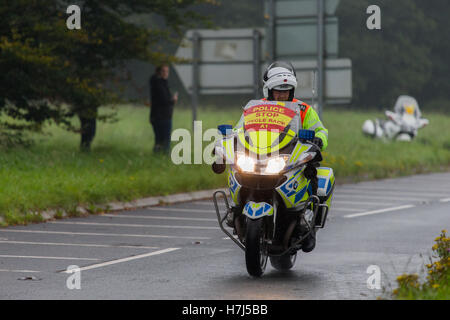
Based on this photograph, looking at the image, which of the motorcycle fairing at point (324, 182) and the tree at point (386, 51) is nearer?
the motorcycle fairing at point (324, 182)

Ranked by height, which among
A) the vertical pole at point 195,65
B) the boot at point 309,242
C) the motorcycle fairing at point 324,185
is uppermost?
the vertical pole at point 195,65

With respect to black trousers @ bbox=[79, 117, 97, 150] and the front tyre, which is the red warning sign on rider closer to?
the front tyre

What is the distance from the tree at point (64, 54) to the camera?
2009cm

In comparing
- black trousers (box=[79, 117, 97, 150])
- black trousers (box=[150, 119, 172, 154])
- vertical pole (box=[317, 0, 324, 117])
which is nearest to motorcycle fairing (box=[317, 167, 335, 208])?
vertical pole (box=[317, 0, 324, 117])

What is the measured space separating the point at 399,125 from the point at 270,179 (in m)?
29.1

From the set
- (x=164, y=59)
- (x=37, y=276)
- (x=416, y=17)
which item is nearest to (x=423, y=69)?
(x=416, y=17)

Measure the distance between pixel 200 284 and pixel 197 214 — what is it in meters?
6.72

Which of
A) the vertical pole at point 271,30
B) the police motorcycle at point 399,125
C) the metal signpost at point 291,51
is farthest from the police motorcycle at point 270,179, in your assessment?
the police motorcycle at point 399,125

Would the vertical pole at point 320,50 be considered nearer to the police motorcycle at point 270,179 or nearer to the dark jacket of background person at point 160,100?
the dark jacket of background person at point 160,100

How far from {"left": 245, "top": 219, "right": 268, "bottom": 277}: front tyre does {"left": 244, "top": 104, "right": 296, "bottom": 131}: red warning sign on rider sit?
2.78ft

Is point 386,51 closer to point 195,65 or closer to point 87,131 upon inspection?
point 195,65

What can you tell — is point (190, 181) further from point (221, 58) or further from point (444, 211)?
point (221, 58)

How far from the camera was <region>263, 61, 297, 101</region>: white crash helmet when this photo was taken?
10.0 meters

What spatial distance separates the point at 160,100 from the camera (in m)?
23.2
